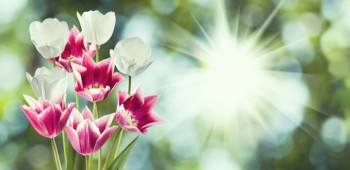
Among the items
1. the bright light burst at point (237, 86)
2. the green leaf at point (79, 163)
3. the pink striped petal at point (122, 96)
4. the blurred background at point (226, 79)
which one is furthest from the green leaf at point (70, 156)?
the bright light burst at point (237, 86)

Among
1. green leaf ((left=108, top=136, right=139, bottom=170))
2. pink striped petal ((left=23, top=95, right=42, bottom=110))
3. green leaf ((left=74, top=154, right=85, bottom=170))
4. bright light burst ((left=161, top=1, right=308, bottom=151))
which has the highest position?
pink striped petal ((left=23, top=95, right=42, bottom=110))

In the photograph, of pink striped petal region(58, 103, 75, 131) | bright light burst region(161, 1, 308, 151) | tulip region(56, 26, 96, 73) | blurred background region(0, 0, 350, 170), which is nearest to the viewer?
pink striped petal region(58, 103, 75, 131)

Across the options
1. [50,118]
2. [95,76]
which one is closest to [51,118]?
[50,118]

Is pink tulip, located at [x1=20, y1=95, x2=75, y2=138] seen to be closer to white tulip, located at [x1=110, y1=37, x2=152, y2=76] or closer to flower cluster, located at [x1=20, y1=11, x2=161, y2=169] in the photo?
flower cluster, located at [x1=20, y1=11, x2=161, y2=169]

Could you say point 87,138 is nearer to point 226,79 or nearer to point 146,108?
point 146,108

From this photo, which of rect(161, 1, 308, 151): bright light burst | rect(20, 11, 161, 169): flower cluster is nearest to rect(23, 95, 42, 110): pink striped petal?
rect(20, 11, 161, 169): flower cluster

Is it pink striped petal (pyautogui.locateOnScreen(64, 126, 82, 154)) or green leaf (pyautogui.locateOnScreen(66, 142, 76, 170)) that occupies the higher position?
pink striped petal (pyautogui.locateOnScreen(64, 126, 82, 154))

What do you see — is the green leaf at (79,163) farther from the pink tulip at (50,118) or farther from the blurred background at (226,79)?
the blurred background at (226,79)
